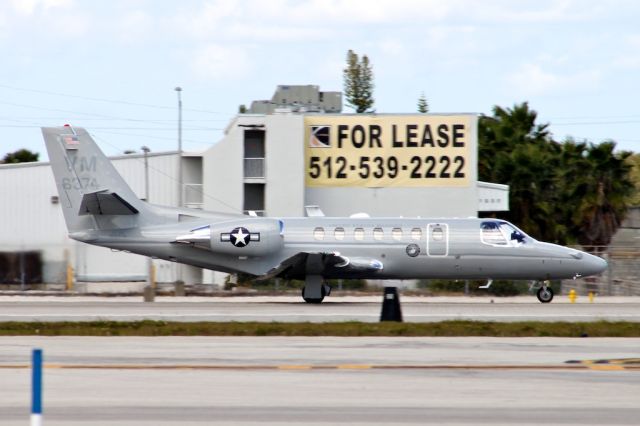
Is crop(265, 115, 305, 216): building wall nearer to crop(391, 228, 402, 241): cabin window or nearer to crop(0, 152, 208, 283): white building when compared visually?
crop(0, 152, 208, 283): white building

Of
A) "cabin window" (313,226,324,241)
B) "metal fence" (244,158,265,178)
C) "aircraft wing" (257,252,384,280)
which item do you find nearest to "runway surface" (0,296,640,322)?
"aircraft wing" (257,252,384,280)

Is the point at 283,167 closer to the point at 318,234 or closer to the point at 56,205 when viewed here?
the point at 56,205

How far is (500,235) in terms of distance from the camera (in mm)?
33969

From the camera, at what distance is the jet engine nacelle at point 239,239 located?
3322 centimetres

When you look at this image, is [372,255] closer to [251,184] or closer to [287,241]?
[287,241]

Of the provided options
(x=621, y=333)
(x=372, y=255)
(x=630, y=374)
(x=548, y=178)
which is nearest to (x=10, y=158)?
(x=548, y=178)

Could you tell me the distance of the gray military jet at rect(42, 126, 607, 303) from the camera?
3338 centimetres

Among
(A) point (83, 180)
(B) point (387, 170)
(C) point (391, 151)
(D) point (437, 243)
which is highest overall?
(C) point (391, 151)

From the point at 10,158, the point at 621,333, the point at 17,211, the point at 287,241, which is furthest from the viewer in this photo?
the point at 10,158

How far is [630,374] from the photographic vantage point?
15.8 m

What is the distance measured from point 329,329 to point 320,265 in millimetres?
10164

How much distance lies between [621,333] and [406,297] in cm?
1555

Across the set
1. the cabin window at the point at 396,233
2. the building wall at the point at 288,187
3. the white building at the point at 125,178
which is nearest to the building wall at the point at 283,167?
the building wall at the point at 288,187

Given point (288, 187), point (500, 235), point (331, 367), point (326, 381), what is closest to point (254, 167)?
point (288, 187)
